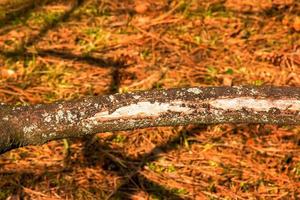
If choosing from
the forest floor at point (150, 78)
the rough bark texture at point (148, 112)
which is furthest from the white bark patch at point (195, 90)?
the forest floor at point (150, 78)

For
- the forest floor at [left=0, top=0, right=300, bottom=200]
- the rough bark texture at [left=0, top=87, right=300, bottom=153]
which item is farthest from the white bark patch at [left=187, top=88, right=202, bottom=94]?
the forest floor at [left=0, top=0, right=300, bottom=200]

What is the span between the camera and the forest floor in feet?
8.75

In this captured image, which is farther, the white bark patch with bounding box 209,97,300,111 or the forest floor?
the forest floor

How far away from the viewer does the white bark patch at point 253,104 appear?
1.57 m

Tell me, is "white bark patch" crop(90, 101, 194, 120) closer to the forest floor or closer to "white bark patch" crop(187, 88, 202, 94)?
"white bark patch" crop(187, 88, 202, 94)

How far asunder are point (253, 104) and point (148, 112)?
310 millimetres

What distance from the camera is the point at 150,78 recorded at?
129 inches

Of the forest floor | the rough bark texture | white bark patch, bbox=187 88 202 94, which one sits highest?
white bark patch, bbox=187 88 202 94

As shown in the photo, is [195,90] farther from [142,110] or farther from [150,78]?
[150,78]

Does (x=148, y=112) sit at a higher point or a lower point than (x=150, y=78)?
higher

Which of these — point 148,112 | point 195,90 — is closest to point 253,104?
point 195,90

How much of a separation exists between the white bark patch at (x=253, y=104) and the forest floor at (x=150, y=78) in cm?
112

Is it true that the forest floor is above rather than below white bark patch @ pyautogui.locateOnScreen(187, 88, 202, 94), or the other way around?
below

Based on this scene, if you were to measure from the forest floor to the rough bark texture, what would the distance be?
1.09 m
